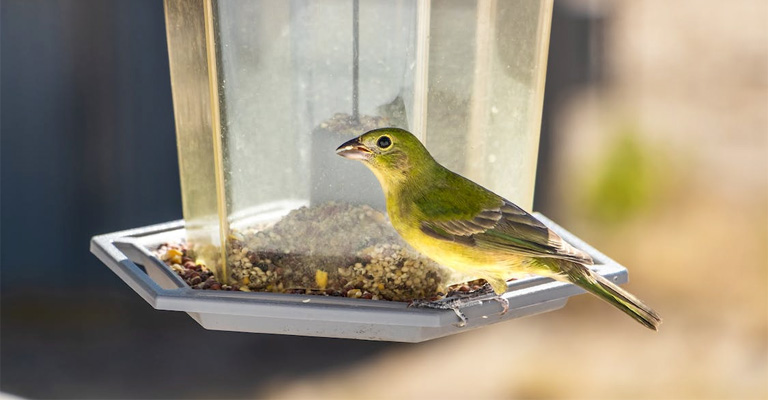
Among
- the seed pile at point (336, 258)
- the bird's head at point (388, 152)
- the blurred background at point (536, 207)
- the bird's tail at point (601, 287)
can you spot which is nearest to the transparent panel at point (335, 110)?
the seed pile at point (336, 258)

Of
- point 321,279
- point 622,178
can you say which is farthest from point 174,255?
point 622,178

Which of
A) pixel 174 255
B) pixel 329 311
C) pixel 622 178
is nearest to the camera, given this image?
pixel 329 311

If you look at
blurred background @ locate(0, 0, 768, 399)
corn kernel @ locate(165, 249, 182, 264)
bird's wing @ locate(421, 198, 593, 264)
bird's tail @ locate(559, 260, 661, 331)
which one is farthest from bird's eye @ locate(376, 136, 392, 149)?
blurred background @ locate(0, 0, 768, 399)

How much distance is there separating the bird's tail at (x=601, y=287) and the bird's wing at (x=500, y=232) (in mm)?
65

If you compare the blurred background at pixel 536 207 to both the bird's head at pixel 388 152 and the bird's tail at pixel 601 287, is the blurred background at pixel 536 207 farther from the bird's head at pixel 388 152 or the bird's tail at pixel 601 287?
the bird's tail at pixel 601 287

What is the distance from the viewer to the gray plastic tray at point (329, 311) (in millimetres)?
2285

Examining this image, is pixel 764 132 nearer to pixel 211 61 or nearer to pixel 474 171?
pixel 474 171

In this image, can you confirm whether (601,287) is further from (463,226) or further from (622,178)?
(622,178)

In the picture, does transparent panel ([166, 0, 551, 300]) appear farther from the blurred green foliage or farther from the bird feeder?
the blurred green foliage

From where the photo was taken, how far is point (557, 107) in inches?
240

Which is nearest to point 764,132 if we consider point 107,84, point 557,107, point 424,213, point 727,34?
point 727,34

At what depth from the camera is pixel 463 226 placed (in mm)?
2455

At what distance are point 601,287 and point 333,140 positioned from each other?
2.77ft

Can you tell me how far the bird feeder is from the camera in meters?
2.41
